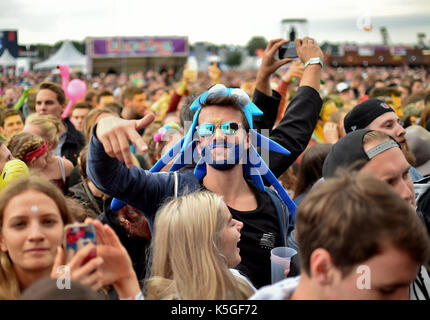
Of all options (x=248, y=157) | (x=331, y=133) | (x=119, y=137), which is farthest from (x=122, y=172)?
(x=331, y=133)

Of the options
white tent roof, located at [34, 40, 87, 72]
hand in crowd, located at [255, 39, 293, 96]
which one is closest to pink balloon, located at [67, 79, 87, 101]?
hand in crowd, located at [255, 39, 293, 96]

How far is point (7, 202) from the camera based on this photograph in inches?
85.0

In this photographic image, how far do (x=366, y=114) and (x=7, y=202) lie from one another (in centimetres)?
245

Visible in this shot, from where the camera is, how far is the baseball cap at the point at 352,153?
2.13m

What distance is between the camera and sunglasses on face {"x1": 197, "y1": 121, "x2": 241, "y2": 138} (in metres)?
2.50

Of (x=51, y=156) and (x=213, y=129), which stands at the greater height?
(x=213, y=129)

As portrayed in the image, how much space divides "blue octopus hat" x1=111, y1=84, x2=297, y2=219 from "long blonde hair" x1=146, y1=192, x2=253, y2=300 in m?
0.53

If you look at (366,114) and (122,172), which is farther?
(366,114)

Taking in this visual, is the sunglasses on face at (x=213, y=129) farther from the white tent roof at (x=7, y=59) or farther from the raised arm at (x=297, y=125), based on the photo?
the white tent roof at (x=7, y=59)

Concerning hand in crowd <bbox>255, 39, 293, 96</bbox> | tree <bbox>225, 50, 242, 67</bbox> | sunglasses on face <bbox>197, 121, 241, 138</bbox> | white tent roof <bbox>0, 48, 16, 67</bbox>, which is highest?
tree <bbox>225, 50, 242, 67</bbox>

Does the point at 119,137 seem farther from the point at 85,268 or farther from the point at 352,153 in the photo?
the point at 352,153

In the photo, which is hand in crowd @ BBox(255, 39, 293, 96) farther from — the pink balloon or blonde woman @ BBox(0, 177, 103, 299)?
the pink balloon

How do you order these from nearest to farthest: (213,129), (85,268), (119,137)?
1. (85,268)
2. (119,137)
3. (213,129)
